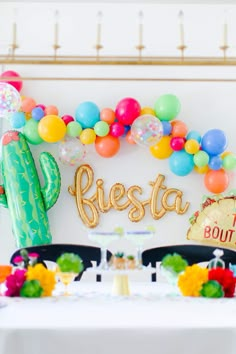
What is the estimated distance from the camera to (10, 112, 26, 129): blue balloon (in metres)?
4.20

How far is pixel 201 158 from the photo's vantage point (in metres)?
4.13

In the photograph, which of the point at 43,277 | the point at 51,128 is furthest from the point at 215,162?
the point at 43,277

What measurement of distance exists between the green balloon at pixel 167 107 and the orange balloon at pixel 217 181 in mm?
546

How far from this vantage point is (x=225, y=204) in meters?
4.35

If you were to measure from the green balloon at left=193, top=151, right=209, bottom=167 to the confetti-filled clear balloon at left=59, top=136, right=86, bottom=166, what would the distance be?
0.88m

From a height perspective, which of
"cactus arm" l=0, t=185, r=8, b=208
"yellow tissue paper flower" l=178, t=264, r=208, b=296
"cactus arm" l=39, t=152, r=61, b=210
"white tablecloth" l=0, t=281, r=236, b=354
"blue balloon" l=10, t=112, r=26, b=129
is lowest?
"white tablecloth" l=0, t=281, r=236, b=354

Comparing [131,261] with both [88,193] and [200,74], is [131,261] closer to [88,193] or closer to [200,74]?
[88,193]

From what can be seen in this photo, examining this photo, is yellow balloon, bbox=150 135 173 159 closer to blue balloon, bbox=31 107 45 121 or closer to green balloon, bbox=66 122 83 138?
green balloon, bbox=66 122 83 138

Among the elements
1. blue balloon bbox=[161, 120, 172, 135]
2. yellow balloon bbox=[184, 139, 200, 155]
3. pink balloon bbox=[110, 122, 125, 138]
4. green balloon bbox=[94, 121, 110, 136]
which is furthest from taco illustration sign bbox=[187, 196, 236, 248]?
green balloon bbox=[94, 121, 110, 136]

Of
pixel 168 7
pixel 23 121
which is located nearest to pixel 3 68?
pixel 23 121

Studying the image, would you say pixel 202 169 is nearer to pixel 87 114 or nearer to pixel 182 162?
pixel 182 162

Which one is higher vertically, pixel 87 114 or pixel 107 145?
pixel 87 114

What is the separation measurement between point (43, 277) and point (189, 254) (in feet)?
4.32

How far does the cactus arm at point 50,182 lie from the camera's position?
13.9 feet
